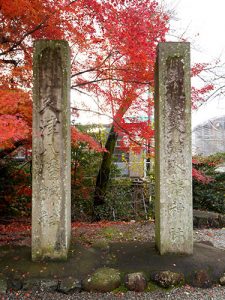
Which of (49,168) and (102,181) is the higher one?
(49,168)

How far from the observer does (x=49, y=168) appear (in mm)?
5430

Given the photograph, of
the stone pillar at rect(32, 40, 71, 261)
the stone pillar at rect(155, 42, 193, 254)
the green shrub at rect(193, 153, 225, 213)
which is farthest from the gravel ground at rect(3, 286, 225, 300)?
the green shrub at rect(193, 153, 225, 213)

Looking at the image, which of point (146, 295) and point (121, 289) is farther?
point (121, 289)

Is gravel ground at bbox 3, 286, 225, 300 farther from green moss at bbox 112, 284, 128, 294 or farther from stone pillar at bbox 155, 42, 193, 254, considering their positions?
stone pillar at bbox 155, 42, 193, 254

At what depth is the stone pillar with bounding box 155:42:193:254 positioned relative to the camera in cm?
570

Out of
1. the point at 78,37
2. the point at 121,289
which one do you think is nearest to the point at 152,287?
the point at 121,289

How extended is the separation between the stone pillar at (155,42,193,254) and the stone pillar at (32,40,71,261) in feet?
6.34

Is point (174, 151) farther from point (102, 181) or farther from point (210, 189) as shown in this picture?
point (210, 189)

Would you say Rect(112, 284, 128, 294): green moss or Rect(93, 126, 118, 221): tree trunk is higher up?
Rect(93, 126, 118, 221): tree trunk

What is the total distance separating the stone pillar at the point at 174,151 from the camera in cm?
570

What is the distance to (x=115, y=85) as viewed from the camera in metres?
9.66

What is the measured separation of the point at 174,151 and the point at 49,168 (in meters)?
2.49

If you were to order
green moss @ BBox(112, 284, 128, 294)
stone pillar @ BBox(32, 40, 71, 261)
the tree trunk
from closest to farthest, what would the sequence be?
green moss @ BBox(112, 284, 128, 294) → stone pillar @ BBox(32, 40, 71, 261) → the tree trunk

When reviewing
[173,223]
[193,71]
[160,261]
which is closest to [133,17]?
[193,71]
